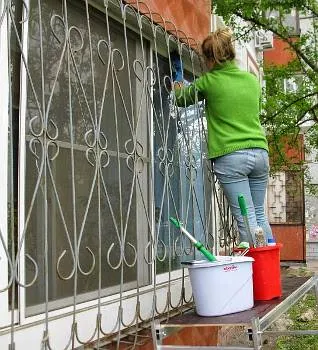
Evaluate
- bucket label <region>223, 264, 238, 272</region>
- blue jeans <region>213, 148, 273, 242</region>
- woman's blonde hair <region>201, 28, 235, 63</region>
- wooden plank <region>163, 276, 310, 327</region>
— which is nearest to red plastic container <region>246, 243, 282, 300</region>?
wooden plank <region>163, 276, 310, 327</region>

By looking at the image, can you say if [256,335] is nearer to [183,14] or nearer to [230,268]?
[230,268]

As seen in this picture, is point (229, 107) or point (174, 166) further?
point (174, 166)

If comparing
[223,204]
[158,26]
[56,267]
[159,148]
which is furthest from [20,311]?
[223,204]

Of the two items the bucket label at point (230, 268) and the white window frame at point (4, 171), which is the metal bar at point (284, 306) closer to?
the bucket label at point (230, 268)

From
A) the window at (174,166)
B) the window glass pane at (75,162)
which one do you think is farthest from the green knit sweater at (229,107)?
the window glass pane at (75,162)

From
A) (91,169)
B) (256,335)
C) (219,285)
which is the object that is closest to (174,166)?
(91,169)

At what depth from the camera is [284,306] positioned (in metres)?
3.00

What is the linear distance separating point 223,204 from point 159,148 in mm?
984

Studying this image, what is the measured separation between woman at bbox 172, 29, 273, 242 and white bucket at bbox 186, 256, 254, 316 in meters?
0.52

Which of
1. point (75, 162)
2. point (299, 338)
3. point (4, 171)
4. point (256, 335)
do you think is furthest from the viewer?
point (299, 338)

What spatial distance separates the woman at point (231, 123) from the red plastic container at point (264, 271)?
22 centimetres

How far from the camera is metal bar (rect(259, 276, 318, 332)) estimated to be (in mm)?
2565

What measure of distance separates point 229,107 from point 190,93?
26 centimetres

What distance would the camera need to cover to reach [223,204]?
4328 millimetres
